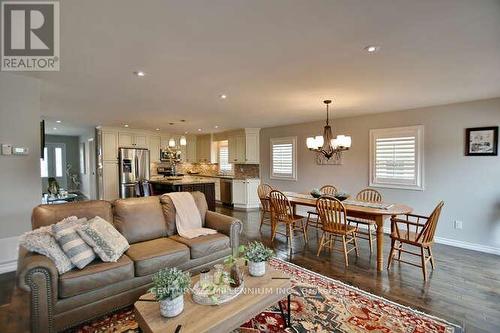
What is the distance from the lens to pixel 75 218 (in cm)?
251

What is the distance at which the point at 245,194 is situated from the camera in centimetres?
743

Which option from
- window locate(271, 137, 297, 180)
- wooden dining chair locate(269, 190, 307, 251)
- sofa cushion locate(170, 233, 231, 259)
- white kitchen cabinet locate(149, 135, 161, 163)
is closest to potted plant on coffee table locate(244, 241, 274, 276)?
sofa cushion locate(170, 233, 231, 259)

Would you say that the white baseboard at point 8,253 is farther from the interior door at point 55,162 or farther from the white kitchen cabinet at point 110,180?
the interior door at point 55,162

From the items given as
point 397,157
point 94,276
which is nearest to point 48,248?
point 94,276

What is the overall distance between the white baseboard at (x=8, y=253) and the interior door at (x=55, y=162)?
27.3ft

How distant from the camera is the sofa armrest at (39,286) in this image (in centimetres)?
182

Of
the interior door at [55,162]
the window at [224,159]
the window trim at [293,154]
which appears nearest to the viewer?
the window trim at [293,154]

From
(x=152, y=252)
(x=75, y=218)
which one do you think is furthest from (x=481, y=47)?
(x=75, y=218)

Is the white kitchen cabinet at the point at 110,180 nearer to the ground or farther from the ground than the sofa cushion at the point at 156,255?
farther from the ground

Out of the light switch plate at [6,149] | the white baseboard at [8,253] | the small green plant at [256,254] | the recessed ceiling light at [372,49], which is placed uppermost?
the recessed ceiling light at [372,49]

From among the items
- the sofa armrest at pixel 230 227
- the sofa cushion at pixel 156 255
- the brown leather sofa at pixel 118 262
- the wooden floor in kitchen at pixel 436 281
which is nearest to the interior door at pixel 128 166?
the wooden floor in kitchen at pixel 436 281

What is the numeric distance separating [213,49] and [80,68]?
5.28ft

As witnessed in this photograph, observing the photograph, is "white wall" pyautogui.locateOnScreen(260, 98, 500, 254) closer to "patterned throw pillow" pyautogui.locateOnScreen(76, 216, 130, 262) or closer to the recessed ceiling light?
the recessed ceiling light

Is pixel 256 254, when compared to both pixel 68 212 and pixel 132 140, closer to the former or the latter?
pixel 68 212
